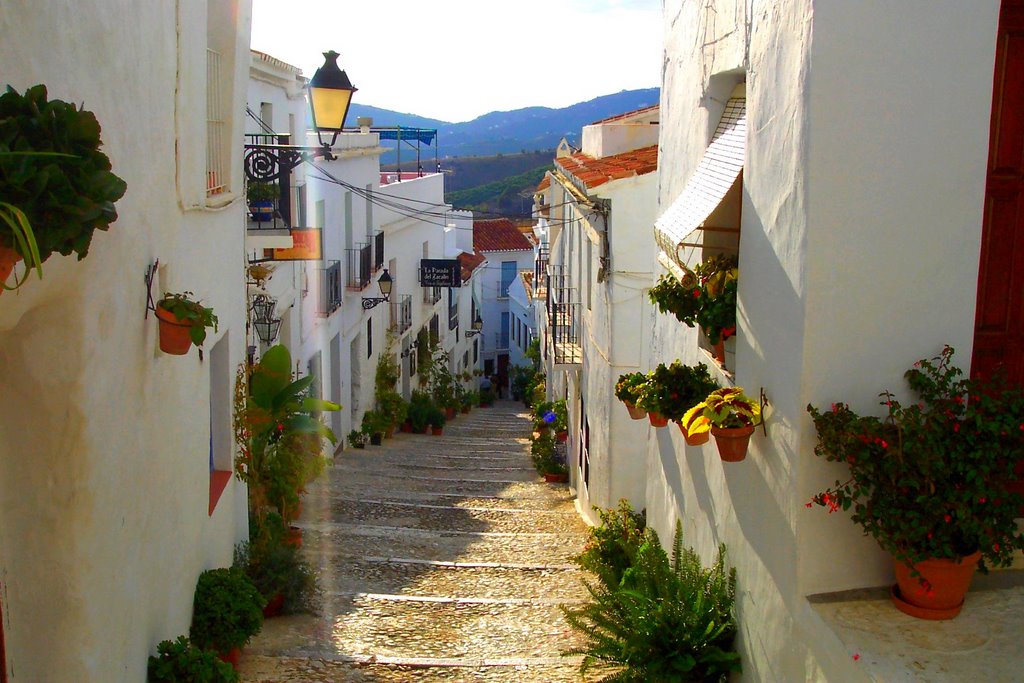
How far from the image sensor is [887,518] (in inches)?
A: 164

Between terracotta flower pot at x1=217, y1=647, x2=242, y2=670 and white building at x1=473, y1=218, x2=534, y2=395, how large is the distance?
38727 mm

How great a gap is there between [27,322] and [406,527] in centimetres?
847

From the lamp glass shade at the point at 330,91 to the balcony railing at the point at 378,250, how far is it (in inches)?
553

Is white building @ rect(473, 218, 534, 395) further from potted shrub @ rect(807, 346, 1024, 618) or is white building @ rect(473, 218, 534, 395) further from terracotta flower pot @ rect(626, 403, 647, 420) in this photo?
potted shrub @ rect(807, 346, 1024, 618)

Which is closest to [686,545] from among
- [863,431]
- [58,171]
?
[863,431]

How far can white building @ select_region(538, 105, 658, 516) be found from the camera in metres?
12.0

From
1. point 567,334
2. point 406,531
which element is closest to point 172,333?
point 406,531

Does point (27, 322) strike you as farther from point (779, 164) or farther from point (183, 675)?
point (779, 164)

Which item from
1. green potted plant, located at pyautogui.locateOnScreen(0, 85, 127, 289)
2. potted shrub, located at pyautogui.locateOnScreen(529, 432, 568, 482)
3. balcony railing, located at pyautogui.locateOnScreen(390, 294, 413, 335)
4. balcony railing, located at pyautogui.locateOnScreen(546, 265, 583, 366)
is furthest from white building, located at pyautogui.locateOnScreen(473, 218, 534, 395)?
green potted plant, located at pyautogui.locateOnScreen(0, 85, 127, 289)

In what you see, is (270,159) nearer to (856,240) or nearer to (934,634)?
(856,240)

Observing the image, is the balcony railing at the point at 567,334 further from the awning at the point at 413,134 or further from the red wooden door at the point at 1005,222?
the awning at the point at 413,134

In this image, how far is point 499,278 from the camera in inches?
1905

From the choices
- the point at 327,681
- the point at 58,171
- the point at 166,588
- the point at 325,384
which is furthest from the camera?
the point at 325,384

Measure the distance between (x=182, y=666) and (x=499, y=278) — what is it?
4312 cm
